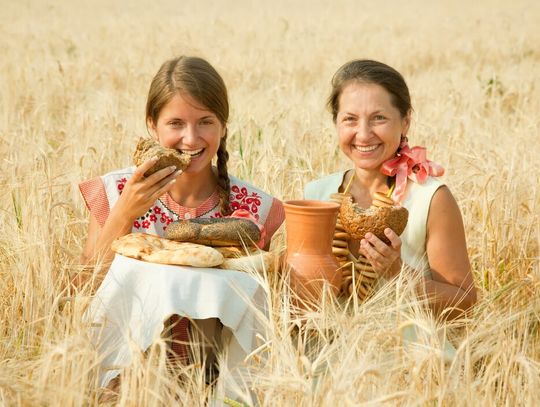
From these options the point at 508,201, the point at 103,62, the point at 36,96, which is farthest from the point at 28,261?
the point at 103,62

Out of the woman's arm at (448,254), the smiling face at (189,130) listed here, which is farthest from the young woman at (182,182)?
the woman's arm at (448,254)

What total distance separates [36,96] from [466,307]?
509cm

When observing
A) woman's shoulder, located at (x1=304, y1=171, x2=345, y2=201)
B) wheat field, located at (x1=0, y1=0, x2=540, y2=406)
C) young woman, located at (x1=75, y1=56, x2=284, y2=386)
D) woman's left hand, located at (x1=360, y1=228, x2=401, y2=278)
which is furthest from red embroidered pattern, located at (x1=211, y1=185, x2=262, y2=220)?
woman's left hand, located at (x1=360, y1=228, x2=401, y2=278)

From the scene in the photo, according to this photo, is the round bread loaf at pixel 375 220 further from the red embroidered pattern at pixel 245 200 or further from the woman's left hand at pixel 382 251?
the red embroidered pattern at pixel 245 200

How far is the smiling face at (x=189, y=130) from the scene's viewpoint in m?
3.14

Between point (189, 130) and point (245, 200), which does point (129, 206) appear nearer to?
point (189, 130)

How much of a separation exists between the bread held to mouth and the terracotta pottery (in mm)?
539

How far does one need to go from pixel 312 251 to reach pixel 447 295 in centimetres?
64

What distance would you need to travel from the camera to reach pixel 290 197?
160 inches

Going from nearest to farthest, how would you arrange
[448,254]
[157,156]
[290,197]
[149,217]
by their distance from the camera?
[157,156] → [448,254] → [149,217] → [290,197]

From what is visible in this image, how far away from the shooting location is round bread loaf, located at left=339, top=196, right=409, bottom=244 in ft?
8.57

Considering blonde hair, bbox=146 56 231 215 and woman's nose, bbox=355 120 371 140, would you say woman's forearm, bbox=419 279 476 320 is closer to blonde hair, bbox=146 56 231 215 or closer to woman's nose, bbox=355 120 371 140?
woman's nose, bbox=355 120 371 140

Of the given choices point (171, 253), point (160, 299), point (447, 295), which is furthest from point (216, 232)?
point (447, 295)

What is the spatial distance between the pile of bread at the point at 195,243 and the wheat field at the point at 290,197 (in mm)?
215
